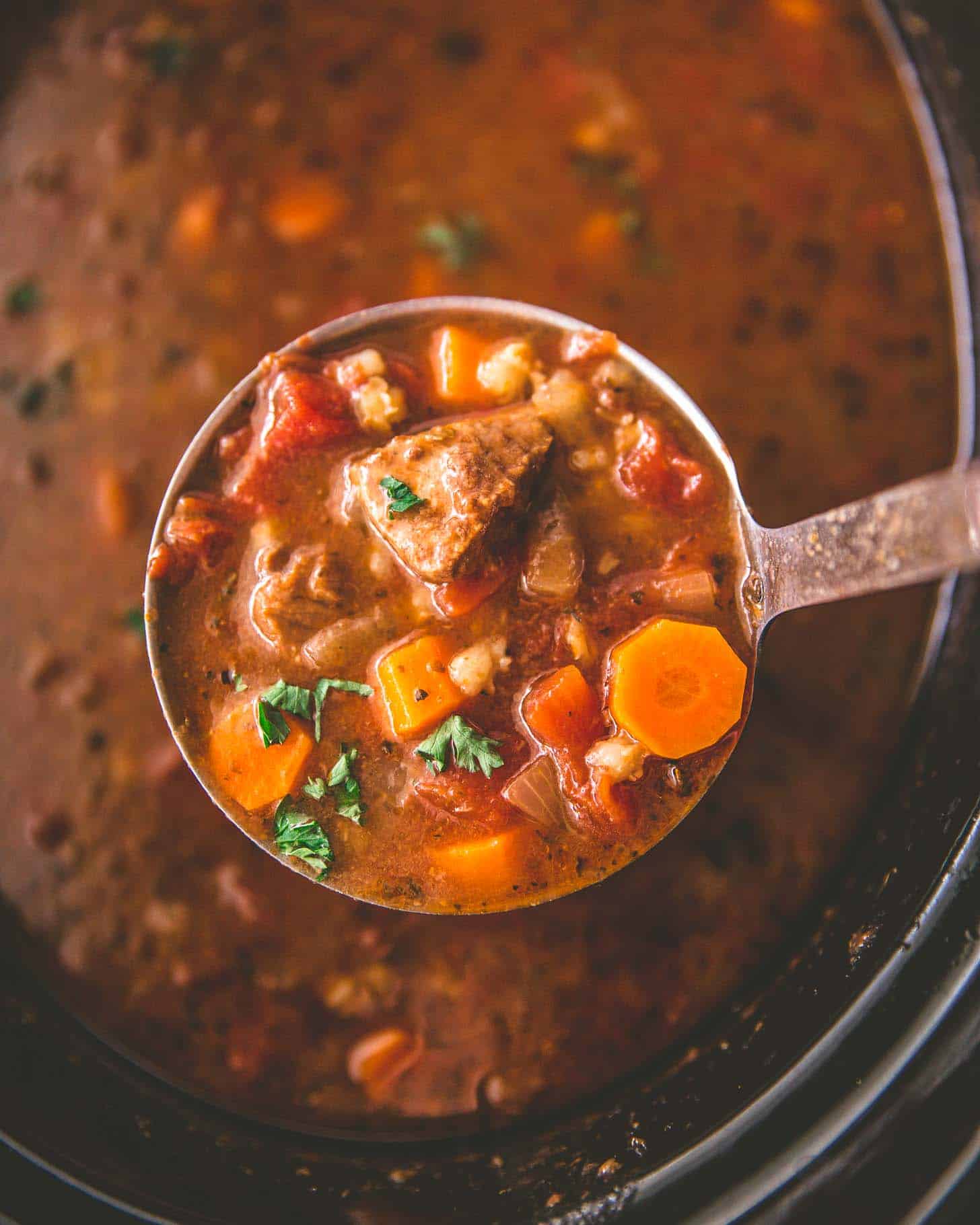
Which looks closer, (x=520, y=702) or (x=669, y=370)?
(x=520, y=702)

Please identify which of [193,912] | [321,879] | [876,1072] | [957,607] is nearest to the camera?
[321,879]

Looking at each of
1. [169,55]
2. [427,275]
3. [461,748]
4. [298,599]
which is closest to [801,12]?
[427,275]

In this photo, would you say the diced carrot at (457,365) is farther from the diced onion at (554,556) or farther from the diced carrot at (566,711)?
the diced carrot at (566,711)

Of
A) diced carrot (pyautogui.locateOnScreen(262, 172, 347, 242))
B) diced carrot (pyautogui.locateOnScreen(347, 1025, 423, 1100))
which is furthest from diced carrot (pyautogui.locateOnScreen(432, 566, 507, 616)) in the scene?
diced carrot (pyautogui.locateOnScreen(262, 172, 347, 242))

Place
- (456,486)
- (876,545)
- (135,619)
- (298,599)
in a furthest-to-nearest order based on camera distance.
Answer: (135,619)
(298,599)
(456,486)
(876,545)

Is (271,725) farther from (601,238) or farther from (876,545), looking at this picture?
(601,238)

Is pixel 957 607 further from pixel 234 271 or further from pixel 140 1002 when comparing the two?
pixel 140 1002

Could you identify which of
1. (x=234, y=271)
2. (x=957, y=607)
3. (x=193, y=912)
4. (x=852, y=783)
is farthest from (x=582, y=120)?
(x=193, y=912)
